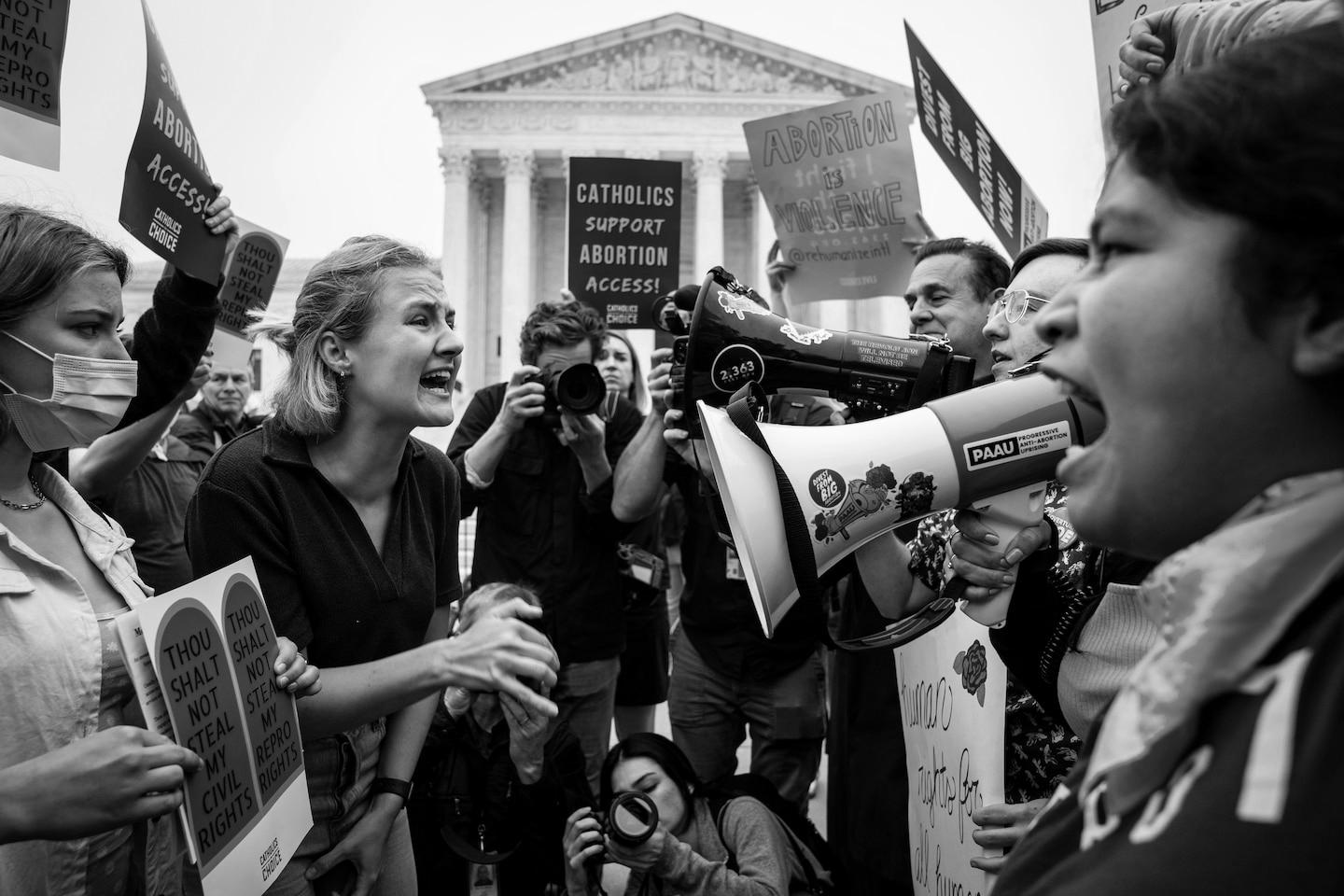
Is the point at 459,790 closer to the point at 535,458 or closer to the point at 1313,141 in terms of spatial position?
the point at 535,458

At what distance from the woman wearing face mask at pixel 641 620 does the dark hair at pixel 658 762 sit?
37.9 inches

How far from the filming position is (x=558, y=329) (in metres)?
4.11

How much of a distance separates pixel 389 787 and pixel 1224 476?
2.07m

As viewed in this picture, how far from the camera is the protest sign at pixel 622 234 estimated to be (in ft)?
17.2

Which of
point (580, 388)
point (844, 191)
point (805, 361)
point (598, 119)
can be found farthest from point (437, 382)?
point (598, 119)

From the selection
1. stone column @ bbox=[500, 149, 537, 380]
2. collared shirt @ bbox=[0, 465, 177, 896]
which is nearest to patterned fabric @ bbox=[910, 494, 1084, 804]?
collared shirt @ bbox=[0, 465, 177, 896]

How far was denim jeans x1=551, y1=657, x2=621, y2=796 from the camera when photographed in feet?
12.7

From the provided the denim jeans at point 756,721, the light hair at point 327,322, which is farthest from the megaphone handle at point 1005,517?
the denim jeans at point 756,721

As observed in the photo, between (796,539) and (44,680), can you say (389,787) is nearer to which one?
(44,680)

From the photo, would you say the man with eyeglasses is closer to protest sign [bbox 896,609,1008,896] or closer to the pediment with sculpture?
protest sign [bbox 896,609,1008,896]

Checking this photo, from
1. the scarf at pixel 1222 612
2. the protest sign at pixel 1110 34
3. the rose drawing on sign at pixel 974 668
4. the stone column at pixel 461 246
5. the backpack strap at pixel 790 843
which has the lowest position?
the backpack strap at pixel 790 843

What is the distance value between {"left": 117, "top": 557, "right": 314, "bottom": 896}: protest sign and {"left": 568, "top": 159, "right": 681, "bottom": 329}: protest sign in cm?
362

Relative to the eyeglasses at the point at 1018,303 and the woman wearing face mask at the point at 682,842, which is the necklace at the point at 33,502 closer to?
the woman wearing face mask at the point at 682,842

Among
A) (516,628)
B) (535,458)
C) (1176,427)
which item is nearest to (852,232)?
(535,458)
